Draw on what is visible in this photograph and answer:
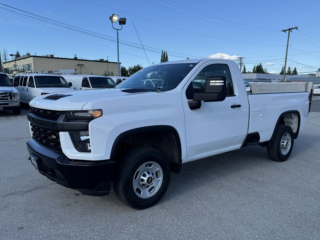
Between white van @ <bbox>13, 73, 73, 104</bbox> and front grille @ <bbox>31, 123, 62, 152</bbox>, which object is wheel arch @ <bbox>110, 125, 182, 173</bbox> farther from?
white van @ <bbox>13, 73, 73, 104</bbox>

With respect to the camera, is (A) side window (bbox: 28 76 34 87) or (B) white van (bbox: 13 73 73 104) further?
(A) side window (bbox: 28 76 34 87)

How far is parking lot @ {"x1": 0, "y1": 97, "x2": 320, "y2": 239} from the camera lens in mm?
2877

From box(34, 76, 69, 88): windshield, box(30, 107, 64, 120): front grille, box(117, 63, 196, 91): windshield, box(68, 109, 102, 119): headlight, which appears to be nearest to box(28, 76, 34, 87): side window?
box(34, 76, 69, 88): windshield

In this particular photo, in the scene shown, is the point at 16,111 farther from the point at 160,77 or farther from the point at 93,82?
the point at 160,77

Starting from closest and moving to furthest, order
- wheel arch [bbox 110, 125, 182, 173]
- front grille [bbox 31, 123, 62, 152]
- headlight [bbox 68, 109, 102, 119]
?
1. headlight [bbox 68, 109, 102, 119]
2. front grille [bbox 31, 123, 62, 152]
3. wheel arch [bbox 110, 125, 182, 173]

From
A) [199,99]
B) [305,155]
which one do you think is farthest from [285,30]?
[199,99]

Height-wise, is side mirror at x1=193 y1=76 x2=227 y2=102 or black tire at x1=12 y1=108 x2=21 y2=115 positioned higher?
side mirror at x1=193 y1=76 x2=227 y2=102

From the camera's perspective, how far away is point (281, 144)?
5.41 meters

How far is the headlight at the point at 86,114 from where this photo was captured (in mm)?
2756

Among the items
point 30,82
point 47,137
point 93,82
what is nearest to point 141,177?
point 47,137

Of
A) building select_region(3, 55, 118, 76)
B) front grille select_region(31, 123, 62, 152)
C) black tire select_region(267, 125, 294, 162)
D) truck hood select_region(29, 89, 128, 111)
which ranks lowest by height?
black tire select_region(267, 125, 294, 162)

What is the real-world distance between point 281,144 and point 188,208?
3.00 metres

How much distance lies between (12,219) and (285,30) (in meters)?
49.0

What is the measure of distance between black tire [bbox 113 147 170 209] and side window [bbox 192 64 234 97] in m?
1.24
